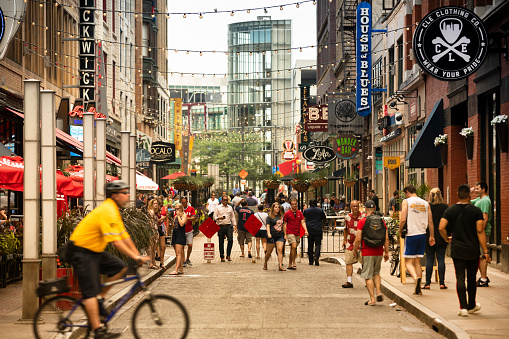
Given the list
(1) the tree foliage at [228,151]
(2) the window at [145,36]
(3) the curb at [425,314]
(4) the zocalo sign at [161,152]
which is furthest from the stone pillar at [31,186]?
(1) the tree foliage at [228,151]

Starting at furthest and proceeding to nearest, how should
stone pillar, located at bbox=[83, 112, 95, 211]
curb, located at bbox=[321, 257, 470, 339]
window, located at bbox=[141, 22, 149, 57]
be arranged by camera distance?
window, located at bbox=[141, 22, 149, 57] → stone pillar, located at bbox=[83, 112, 95, 211] → curb, located at bbox=[321, 257, 470, 339]

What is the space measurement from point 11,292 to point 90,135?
3.33m

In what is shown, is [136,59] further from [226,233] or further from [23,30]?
[226,233]

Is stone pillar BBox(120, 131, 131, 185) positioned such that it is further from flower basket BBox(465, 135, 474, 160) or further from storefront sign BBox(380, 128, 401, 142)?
storefront sign BBox(380, 128, 401, 142)

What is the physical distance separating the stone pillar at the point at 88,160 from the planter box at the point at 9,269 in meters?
1.80

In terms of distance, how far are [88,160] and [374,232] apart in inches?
226

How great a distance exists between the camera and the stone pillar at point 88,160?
1521cm

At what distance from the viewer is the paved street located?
11.1 m

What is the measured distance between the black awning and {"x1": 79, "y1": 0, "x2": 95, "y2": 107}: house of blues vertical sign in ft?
48.5

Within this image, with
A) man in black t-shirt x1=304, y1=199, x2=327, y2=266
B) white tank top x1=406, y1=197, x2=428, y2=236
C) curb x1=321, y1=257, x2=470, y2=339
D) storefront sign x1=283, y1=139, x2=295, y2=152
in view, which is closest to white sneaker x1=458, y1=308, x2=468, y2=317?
curb x1=321, y1=257, x2=470, y2=339

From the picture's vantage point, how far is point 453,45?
17.3 metres

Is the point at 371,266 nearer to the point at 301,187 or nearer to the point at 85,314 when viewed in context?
the point at 85,314

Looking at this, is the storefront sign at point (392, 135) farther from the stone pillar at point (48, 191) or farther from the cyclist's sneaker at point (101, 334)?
the cyclist's sneaker at point (101, 334)

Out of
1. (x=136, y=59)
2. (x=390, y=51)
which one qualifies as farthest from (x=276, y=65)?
(x=390, y=51)
